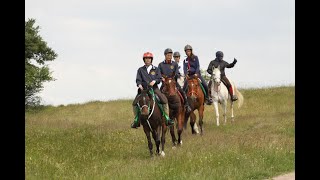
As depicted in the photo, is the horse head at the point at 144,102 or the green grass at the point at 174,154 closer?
the green grass at the point at 174,154

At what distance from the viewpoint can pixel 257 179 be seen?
1116 centimetres

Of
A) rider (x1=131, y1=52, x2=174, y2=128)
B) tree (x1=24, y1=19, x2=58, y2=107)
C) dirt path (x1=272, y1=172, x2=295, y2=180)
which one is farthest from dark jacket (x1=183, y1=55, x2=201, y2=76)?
tree (x1=24, y1=19, x2=58, y2=107)

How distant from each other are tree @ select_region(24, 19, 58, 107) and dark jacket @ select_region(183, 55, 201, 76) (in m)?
20.9

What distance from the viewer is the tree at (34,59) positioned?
37.6 metres

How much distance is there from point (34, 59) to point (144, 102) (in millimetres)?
28619

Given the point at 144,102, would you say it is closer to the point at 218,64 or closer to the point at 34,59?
the point at 218,64

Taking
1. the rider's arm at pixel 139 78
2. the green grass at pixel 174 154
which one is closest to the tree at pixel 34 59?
the green grass at pixel 174 154

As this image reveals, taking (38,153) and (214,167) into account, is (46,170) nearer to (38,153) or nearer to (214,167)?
(38,153)

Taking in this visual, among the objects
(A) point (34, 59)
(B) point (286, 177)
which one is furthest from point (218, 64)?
(A) point (34, 59)

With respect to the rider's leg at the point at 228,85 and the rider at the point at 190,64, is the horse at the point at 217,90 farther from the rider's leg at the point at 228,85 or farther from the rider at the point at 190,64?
the rider at the point at 190,64

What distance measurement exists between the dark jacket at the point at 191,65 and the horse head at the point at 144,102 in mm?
4998

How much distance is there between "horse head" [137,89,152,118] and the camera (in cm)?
1397
